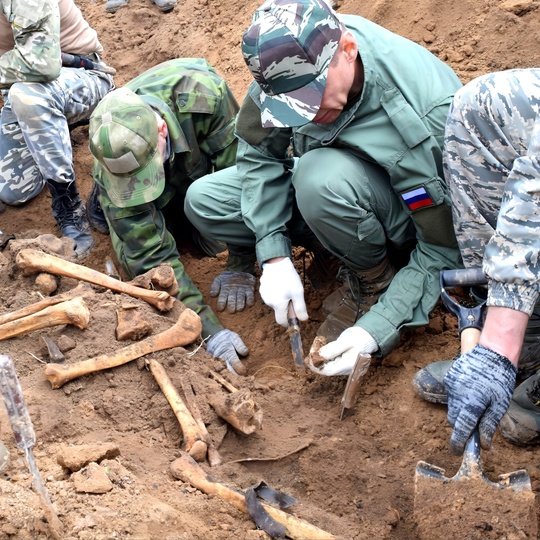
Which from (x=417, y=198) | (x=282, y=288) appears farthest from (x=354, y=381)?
(x=417, y=198)

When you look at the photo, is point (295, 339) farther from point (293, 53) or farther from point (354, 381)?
point (293, 53)

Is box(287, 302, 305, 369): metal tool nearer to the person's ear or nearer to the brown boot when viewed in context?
the brown boot

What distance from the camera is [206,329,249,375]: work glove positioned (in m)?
3.67

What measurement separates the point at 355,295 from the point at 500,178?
3.62 feet

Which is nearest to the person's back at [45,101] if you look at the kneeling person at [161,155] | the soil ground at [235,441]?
the kneeling person at [161,155]

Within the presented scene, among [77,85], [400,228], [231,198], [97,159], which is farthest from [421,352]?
[77,85]

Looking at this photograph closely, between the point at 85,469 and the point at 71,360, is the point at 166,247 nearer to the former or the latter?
the point at 71,360

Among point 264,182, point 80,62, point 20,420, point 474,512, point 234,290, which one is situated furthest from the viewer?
point 80,62

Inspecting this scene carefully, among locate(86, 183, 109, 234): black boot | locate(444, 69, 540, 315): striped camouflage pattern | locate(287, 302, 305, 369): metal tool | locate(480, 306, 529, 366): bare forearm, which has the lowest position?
locate(86, 183, 109, 234): black boot

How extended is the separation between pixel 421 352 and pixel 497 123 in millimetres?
1198

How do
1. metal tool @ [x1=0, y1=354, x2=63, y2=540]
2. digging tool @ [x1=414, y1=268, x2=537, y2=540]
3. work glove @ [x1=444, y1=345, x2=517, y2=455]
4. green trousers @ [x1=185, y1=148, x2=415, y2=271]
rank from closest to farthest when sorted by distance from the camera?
1. metal tool @ [x1=0, y1=354, x2=63, y2=540]
2. work glove @ [x1=444, y1=345, x2=517, y2=455]
3. digging tool @ [x1=414, y1=268, x2=537, y2=540]
4. green trousers @ [x1=185, y1=148, x2=415, y2=271]

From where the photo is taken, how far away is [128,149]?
149 inches

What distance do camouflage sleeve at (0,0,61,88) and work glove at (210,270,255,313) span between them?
1.76 m

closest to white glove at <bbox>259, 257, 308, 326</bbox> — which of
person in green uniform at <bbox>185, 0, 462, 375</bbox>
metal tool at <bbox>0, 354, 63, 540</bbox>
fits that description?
person in green uniform at <bbox>185, 0, 462, 375</bbox>
